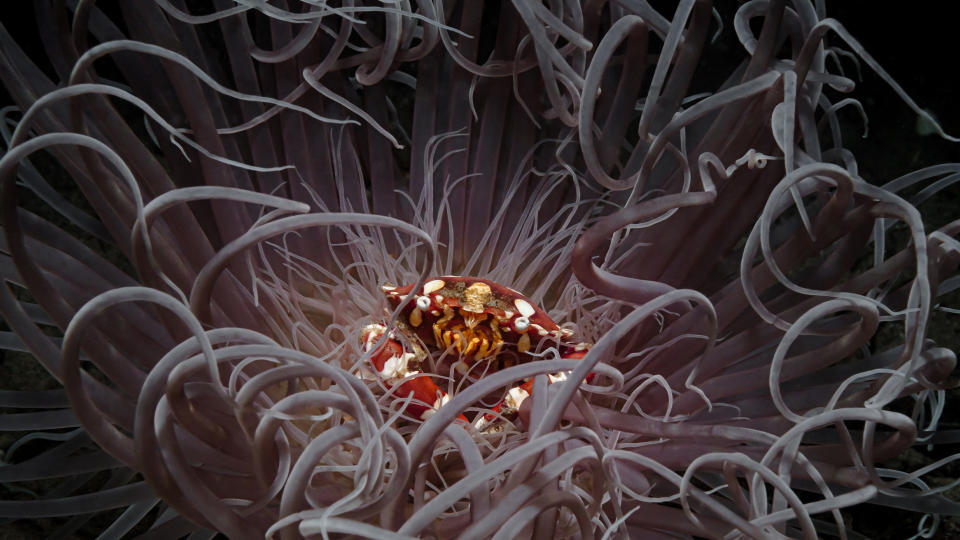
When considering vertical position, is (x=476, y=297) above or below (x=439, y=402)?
above

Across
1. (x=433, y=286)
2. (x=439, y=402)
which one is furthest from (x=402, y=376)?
(x=433, y=286)

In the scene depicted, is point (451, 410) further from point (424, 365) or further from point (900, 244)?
point (900, 244)

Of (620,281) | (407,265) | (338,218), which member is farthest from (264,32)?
(620,281)

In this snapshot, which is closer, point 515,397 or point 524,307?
point 515,397

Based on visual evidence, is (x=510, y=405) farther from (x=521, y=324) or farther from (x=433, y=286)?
(x=433, y=286)
